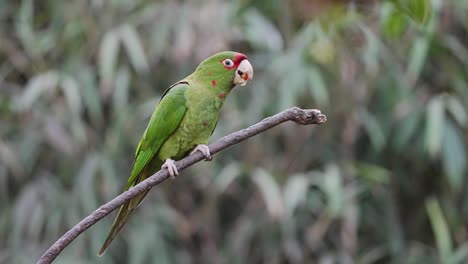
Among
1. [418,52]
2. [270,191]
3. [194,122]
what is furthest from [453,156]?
[194,122]

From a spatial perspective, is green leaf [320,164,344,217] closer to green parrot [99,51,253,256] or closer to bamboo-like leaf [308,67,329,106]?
bamboo-like leaf [308,67,329,106]

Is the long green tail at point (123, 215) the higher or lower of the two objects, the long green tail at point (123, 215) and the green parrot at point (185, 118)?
the lower

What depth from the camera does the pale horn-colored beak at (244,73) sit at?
1347 millimetres

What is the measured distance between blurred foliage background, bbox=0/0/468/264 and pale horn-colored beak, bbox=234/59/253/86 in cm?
151

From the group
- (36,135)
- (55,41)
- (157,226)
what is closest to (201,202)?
(157,226)

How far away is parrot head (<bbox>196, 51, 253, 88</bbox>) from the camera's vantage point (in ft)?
4.50

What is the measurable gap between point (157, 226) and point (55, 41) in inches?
41.2

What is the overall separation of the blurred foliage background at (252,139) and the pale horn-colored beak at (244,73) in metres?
1.51

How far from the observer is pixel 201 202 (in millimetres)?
3297

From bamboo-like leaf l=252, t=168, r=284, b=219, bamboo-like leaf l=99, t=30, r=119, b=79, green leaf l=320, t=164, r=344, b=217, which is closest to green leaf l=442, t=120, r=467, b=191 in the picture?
green leaf l=320, t=164, r=344, b=217

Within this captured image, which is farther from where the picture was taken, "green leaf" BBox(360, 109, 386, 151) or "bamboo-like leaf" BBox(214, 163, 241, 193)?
"green leaf" BBox(360, 109, 386, 151)

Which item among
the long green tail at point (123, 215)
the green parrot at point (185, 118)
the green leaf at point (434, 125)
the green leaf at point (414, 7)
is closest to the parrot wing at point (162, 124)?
the green parrot at point (185, 118)

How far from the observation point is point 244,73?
1366 mm

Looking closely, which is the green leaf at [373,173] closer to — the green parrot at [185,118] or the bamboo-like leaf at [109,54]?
the bamboo-like leaf at [109,54]
